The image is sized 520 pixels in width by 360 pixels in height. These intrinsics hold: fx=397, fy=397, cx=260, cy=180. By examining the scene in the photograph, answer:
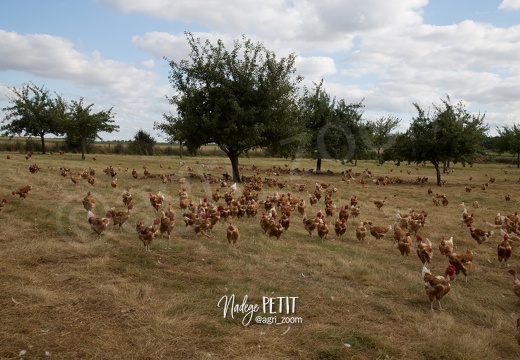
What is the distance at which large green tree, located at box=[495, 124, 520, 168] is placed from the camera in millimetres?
49803

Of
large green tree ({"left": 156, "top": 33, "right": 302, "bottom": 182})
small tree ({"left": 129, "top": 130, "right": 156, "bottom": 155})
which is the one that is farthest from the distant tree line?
small tree ({"left": 129, "top": 130, "right": 156, "bottom": 155})

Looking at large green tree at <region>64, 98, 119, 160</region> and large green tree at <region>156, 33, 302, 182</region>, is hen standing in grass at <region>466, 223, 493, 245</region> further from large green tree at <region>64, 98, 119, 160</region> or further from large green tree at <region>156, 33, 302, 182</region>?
large green tree at <region>64, 98, 119, 160</region>

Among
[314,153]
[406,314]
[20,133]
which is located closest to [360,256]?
[406,314]

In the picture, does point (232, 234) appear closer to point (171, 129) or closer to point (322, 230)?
point (322, 230)

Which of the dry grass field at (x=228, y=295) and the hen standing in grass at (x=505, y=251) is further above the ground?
the hen standing in grass at (x=505, y=251)

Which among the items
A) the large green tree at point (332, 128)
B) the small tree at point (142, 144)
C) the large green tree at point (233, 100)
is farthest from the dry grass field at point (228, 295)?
the small tree at point (142, 144)

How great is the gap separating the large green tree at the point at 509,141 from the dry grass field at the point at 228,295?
45969 millimetres

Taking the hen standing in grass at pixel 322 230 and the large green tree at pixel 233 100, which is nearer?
the hen standing in grass at pixel 322 230

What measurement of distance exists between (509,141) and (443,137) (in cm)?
3080

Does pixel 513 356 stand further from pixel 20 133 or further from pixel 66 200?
pixel 20 133

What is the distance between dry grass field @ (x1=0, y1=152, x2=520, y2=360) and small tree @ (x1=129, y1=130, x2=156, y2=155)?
1789 inches

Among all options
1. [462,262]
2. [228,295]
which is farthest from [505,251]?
[228,295]

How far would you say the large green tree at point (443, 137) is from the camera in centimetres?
2686

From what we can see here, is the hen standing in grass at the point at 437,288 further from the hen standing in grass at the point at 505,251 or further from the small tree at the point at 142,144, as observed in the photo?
the small tree at the point at 142,144
